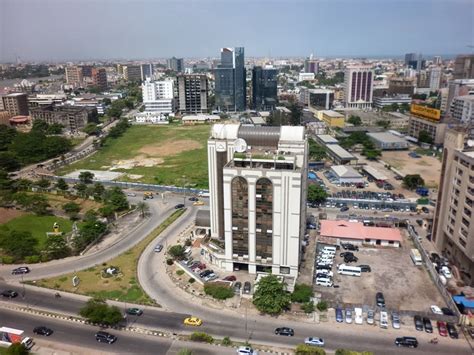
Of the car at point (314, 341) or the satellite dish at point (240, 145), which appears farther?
the satellite dish at point (240, 145)

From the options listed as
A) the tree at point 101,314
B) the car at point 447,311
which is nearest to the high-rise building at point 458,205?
the car at point 447,311

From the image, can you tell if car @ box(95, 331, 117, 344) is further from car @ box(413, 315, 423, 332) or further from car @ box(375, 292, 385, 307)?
car @ box(413, 315, 423, 332)

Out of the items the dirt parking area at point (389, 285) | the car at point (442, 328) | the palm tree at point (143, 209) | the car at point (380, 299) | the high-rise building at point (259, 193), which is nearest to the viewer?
the car at point (442, 328)

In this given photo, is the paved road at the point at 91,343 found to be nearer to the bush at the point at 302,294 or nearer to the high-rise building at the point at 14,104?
the bush at the point at 302,294

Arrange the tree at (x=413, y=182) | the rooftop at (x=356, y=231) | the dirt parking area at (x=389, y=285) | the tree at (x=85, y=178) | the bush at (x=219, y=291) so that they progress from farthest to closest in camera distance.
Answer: the tree at (x=85, y=178) < the tree at (x=413, y=182) < the rooftop at (x=356, y=231) < the bush at (x=219, y=291) < the dirt parking area at (x=389, y=285)

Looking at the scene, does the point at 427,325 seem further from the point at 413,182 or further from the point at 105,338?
the point at 413,182

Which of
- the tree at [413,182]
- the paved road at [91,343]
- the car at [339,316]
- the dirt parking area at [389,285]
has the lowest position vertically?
the dirt parking area at [389,285]

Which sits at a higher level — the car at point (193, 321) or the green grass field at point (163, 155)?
the green grass field at point (163, 155)
